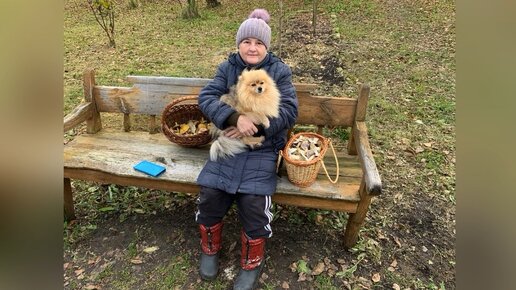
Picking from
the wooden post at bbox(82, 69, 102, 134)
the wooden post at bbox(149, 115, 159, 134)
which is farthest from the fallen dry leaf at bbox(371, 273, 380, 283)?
the wooden post at bbox(82, 69, 102, 134)

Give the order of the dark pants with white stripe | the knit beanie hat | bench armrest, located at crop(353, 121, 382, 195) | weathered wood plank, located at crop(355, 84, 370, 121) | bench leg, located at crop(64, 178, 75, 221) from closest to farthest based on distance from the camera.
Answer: bench armrest, located at crop(353, 121, 382, 195) → the dark pants with white stripe → the knit beanie hat → weathered wood plank, located at crop(355, 84, 370, 121) → bench leg, located at crop(64, 178, 75, 221)

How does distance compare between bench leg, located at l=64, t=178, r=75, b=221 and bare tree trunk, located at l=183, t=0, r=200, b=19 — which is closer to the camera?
bench leg, located at l=64, t=178, r=75, b=221

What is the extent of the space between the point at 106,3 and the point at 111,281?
574cm

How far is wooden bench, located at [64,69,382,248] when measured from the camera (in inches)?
107

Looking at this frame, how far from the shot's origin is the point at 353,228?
113 inches

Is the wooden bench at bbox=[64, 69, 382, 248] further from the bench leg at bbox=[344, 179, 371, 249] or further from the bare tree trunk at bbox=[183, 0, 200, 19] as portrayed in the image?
the bare tree trunk at bbox=[183, 0, 200, 19]

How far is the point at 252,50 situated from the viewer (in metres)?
2.77

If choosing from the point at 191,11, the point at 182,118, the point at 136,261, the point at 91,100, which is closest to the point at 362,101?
the point at 182,118

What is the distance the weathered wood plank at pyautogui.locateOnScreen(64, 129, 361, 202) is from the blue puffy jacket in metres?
0.18

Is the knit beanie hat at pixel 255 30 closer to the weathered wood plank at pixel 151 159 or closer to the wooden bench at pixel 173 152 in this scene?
the wooden bench at pixel 173 152

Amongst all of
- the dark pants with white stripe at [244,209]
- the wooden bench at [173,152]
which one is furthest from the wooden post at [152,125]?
the dark pants with white stripe at [244,209]

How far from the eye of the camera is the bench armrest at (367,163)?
2420 millimetres

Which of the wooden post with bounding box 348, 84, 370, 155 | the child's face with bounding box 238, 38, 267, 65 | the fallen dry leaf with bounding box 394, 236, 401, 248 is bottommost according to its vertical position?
the fallen dry leaf with bounding box 394, 236, 401, 248

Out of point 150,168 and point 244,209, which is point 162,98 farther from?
point 244,209
